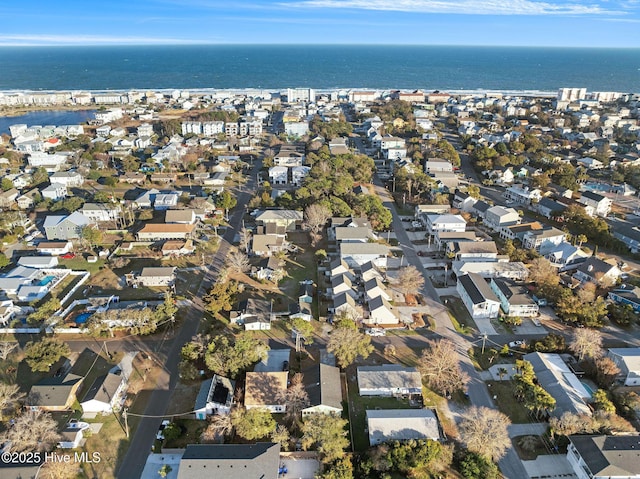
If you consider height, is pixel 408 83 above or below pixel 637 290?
above

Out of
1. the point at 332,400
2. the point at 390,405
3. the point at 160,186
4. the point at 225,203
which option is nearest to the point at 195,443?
the point at 332,400

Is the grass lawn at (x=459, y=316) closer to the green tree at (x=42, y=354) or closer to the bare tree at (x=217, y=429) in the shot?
the bare tree at (x=217, y=429)

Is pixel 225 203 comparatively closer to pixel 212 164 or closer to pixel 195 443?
pixel 212 164

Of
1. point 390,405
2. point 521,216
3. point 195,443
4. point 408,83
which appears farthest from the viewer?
point 408,83

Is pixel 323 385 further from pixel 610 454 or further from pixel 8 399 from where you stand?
pixel 8 399

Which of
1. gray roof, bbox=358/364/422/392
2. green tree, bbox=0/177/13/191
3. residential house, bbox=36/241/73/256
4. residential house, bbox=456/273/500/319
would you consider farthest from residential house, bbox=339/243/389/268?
green tree, bbox=0/177/13/191

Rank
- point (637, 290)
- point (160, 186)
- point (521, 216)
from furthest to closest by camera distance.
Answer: point (160, 186)
point (521, 216)
point (637, 290)

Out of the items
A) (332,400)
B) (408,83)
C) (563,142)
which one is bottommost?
(332,400)

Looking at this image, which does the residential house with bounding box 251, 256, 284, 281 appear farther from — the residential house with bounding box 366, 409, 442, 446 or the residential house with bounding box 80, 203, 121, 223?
the residential house with bounding box 80, 203, 121, 223
